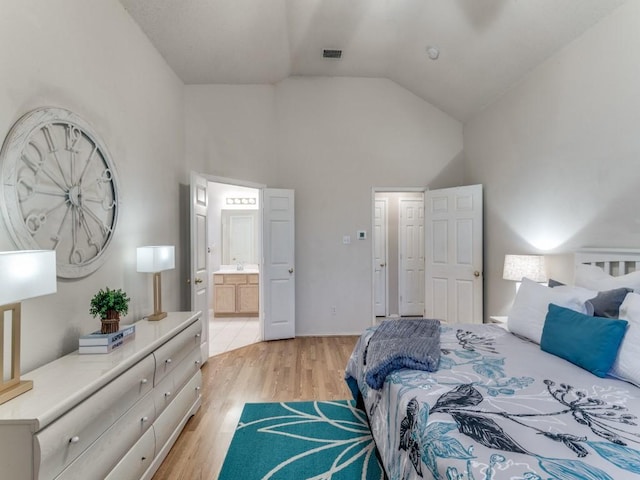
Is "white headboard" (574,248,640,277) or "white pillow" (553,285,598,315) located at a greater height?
"white headboard" (574,248,640,277)

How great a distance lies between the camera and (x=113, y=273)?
2406mm

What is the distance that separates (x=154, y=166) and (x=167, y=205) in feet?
1.45

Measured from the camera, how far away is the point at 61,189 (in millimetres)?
1916

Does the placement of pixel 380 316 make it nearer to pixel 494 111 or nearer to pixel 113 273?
pixel 494 111

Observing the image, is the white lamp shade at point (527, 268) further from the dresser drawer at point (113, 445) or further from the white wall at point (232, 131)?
the dresser drawer at point (113, 445)

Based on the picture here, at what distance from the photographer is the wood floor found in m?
2.07

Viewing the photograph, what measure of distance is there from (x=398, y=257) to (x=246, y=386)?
3.72m

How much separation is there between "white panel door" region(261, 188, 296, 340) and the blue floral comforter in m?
2.59

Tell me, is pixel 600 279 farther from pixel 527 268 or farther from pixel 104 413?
pixel 104 413

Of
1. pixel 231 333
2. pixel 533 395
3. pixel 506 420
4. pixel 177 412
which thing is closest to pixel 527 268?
pixel 533 395

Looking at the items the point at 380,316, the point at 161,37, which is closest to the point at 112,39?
the point at 161,37

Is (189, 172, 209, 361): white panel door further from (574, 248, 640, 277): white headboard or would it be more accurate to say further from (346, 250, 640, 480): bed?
(574, 248, 640, 277): white headboard

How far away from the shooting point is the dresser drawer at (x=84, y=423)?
1146mm

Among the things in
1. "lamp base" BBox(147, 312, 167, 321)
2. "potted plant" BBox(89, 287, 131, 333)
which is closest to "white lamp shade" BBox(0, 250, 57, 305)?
"potted plant" BBox(89, 287, 131, 333)
